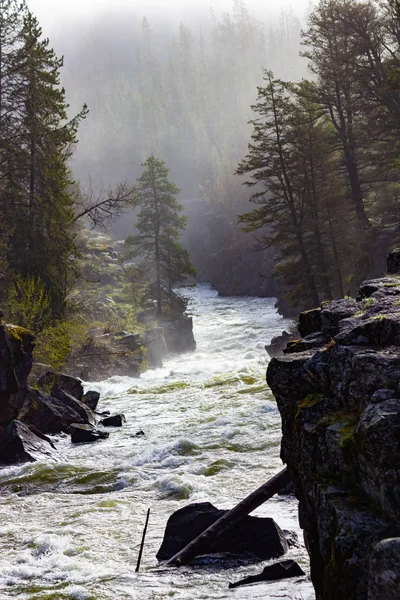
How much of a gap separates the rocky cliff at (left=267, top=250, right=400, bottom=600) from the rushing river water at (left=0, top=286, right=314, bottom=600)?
1.68 metres

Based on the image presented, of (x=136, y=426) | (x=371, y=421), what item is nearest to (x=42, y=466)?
(x=136, y=426)

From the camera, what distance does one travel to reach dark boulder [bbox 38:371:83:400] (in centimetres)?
2195

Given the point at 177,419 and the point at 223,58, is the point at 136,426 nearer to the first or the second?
the point at 177,419

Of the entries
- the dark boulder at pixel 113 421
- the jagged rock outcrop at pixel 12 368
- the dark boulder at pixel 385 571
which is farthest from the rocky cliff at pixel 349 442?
the dark boulder at pixel 113 421

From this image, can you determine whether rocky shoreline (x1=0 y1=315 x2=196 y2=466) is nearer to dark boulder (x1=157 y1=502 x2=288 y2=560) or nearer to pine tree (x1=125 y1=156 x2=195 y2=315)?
dark boulder (x1=157 y1=502 x2=288 y2=560)

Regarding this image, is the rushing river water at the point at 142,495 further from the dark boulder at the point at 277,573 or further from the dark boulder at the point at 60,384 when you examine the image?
the dark boulder at the point at 60,384

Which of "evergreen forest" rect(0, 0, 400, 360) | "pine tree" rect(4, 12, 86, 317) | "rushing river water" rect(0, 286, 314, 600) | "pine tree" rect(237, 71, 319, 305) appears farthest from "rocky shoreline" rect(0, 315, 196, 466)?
"pine tree" rect(237, 71, 319, 305)

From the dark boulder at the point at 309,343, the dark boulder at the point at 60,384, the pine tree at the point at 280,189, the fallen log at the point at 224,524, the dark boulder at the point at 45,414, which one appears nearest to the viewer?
the dark boulder at the point at 309,343

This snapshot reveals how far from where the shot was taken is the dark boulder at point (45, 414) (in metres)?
18.8

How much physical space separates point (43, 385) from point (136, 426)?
169 inches

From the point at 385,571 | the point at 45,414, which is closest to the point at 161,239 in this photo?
the point at 45,414

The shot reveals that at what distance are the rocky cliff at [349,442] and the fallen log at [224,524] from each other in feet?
5.79

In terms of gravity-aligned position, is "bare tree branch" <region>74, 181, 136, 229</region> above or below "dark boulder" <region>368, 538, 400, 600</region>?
above

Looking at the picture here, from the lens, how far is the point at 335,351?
275 inches
